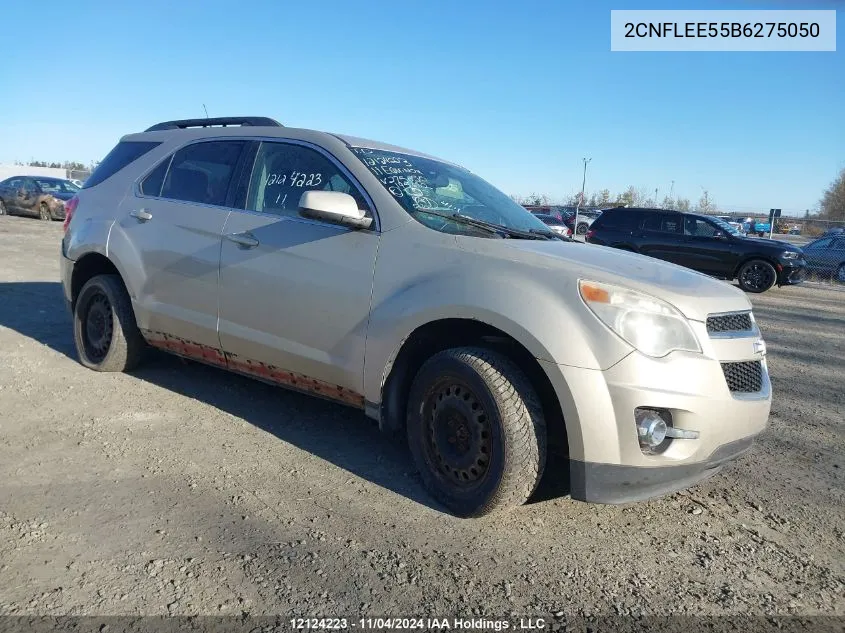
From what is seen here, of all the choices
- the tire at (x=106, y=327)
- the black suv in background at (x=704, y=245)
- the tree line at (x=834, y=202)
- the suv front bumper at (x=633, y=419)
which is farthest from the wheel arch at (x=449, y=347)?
the tree line at (x=834, y=202)

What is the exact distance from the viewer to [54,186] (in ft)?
71.7

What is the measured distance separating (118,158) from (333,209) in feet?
8.71

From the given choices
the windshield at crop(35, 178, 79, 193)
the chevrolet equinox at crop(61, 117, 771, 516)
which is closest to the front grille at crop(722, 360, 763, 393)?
the chevrolet equinox at crop(61, 117, 771, 516)

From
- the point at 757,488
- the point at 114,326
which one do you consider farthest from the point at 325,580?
the point at 114,326

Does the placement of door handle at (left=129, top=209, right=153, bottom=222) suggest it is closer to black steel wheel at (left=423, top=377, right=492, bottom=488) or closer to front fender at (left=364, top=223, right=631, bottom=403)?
front fender at (left=364, top=223, right=631, bottom=403)

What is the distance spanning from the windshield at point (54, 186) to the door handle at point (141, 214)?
19.8 m

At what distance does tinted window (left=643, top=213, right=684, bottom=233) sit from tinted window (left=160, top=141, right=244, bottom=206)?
1267cm

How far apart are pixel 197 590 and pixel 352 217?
1.86 metres

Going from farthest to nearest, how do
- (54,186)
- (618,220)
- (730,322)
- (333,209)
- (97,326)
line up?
(54,186) < (618,220) < (97,326) < (333,209) < (730,322)

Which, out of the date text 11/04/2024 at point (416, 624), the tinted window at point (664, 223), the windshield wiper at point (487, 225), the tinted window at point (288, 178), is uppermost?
the tinted window at point (664, 223)

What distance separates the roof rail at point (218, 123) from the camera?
445 centimetres

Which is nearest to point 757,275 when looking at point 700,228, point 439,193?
point 700,228

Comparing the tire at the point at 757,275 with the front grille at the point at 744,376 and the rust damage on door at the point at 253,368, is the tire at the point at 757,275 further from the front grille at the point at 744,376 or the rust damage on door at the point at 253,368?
the rust damage on door at the point at 253,368

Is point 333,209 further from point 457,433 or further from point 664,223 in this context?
point 664,223
